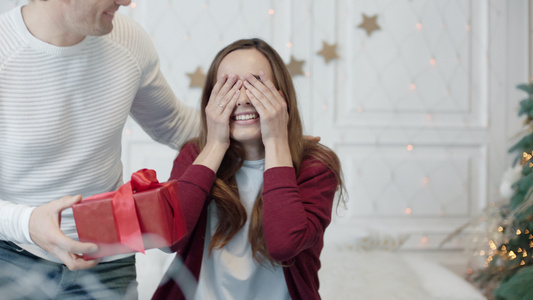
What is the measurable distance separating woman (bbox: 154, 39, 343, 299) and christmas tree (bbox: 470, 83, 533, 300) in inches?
40.9

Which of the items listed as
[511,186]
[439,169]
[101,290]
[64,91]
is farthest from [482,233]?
[64,91]

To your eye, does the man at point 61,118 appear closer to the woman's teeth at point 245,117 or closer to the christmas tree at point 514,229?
the woman's teeth at point 245,117

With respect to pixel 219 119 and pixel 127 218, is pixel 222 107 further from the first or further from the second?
pixel 127 218

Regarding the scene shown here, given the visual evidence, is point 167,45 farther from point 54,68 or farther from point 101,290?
point 101,290

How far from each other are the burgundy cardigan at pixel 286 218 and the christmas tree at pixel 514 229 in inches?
40.0

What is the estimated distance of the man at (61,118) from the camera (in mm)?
1101

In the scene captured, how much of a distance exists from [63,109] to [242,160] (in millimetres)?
462

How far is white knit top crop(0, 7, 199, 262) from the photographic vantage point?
112cm

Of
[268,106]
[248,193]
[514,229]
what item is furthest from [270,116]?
[514,229]

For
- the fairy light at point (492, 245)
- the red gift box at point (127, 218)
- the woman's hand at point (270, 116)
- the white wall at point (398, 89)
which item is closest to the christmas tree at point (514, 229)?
the fairy light at point (492, 245)

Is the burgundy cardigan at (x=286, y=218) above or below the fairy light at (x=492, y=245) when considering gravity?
above

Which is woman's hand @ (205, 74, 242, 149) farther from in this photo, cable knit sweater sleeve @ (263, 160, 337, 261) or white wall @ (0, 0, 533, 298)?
white wall @ (0, 0, 533, 298)

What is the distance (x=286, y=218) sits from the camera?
1.13 m

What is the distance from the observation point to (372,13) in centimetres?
272
